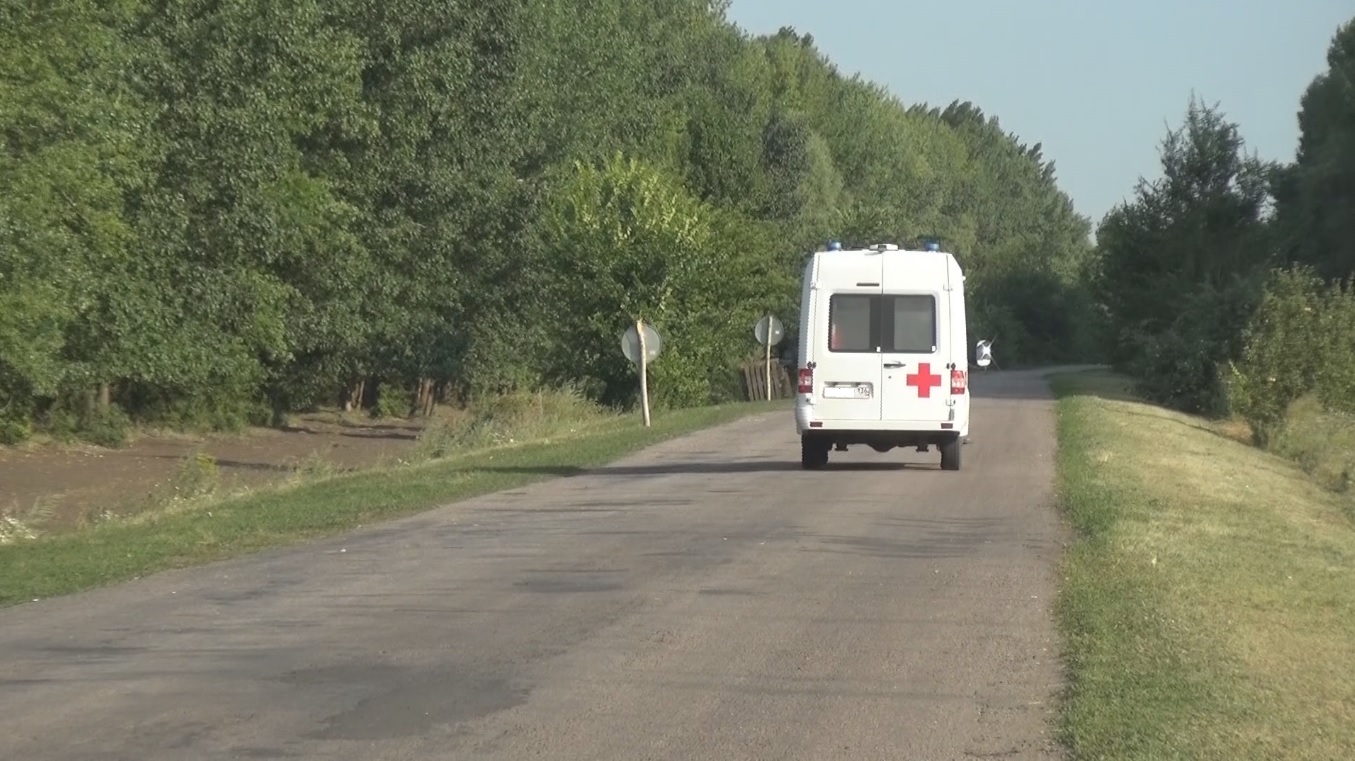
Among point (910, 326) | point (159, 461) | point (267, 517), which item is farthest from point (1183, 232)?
point (267, 517)

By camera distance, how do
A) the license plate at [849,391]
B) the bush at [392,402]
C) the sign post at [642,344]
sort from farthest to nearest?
the bush at [392,402] → the sign post at [642,344] → the license plate at [849,391]

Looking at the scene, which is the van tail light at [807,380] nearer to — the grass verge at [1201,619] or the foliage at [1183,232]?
the grass verge at [1201,619]

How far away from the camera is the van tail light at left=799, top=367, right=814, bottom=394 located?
68.0 feet

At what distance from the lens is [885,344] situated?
2055 centimetres

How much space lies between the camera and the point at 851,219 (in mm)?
67375

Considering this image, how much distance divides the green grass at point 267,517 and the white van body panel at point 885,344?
12.5 feet

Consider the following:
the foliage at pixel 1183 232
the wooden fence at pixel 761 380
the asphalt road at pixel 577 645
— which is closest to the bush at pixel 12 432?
the asphalt road at pixel 577 645

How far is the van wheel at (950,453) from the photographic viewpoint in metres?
21.2

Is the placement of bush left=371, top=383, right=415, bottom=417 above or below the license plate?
below

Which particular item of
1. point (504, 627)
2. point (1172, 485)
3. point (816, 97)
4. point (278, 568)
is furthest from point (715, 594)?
point (816, 97)

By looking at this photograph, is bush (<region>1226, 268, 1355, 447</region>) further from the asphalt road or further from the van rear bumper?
the asphalt road

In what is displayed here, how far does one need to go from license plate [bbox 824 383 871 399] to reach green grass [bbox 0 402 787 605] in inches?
146

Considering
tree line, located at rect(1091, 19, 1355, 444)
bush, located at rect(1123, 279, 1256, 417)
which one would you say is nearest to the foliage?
tree line, located at rect(1091, 19, 1355, 444)

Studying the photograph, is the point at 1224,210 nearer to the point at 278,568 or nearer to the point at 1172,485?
the point at 1172,485
